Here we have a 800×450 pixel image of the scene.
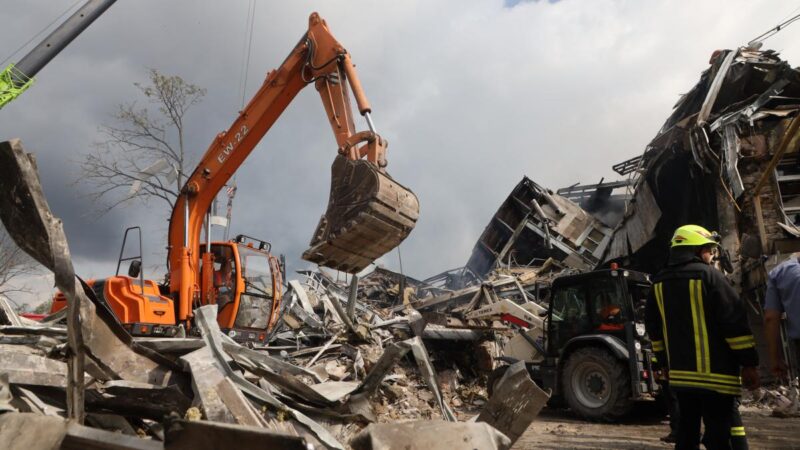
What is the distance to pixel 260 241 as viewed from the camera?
8.35 metres

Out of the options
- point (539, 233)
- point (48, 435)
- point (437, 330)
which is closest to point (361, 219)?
point (48, 435)

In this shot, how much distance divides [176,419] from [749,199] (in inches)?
453

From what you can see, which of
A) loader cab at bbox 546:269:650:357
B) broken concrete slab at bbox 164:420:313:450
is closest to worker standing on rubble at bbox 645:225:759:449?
broken concrete slab at bbox 164:420:313:450

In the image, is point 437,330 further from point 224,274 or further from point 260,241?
point 224,274

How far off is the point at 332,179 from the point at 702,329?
159 inches

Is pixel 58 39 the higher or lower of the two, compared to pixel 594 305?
higher

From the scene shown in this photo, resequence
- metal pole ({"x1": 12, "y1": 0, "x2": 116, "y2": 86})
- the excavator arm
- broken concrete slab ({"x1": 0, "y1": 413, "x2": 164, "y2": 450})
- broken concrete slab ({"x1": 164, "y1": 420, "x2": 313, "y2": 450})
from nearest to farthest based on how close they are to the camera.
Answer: broken concrete slab ({"x1": 164, "y1": 420, "x2": 313, "y2": 450}) < broken concrete slab ({"x1": 0, "y1": 413, "x2": 164, "y2": 450}) < the excavator arm < metal pole ({"x1": 12, "y1": 0, "x2": 116, "y2": 86})

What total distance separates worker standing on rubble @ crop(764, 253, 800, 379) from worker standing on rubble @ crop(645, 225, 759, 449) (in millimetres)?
560

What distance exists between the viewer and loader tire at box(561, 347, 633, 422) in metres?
7.19

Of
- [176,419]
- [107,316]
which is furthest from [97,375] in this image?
[176,419]

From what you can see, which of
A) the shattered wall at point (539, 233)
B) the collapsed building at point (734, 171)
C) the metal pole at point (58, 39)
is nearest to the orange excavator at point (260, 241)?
the metal pole at point (58, 39)

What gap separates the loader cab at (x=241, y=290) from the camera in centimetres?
746

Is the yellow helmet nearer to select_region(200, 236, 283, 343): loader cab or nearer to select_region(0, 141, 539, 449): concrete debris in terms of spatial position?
select_region(0, 141, 539, 449): concrete debris

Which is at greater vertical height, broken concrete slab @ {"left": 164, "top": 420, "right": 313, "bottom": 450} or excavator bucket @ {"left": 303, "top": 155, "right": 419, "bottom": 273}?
excavator bucket @ {"left": 303, "top": 155, "right": 419, "bottom": 273}
